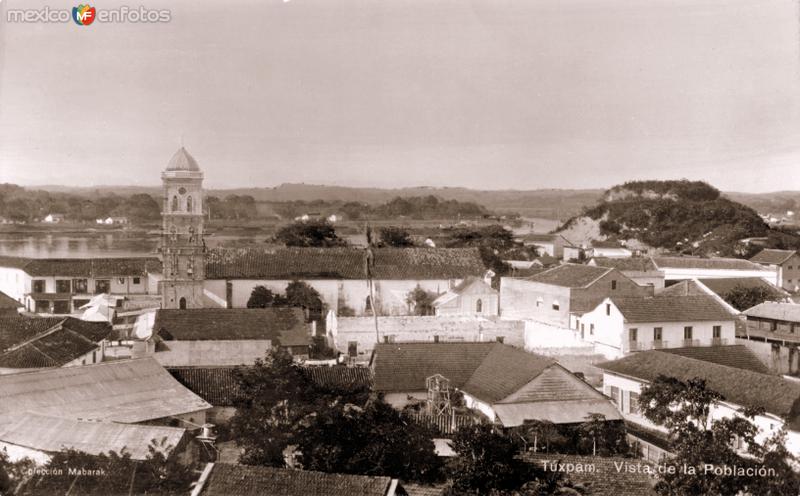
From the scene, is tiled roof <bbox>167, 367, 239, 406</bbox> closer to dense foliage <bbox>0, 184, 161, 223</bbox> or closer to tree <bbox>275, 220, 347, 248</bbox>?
dense foliage <bbox>0, 184, 161, 223</bbox>


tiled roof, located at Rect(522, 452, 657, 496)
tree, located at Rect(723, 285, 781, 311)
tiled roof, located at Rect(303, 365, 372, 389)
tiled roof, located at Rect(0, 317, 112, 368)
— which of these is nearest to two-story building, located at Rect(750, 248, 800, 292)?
tree, located at Rect(723, 285, 781, 311)

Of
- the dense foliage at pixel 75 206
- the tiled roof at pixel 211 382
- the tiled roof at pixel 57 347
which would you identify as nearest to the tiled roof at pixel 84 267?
the dense foliage at pixel 75 206

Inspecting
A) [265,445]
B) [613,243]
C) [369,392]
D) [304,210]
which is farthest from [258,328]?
[613,243]

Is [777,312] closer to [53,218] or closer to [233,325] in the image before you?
[233,325]

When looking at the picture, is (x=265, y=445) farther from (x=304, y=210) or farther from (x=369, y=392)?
(x=304, y=210)

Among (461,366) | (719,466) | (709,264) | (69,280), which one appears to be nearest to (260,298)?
(69,280)

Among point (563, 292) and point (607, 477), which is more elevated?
point (563, 292)
